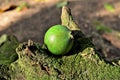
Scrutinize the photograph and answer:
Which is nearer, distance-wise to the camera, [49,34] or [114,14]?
[49,34]

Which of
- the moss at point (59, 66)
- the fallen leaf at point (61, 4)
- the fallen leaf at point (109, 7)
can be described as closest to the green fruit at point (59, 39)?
the moss at point (59, 66)

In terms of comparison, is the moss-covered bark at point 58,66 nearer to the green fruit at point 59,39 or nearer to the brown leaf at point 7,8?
the green fruit at point 59,39

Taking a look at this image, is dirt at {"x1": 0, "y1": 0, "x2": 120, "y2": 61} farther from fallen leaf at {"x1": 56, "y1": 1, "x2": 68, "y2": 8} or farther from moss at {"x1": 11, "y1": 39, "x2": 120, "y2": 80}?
moss at {"x1": 11, "y1": 39, "x2": 120, "y2": 80}

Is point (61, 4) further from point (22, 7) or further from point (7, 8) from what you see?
point (7, 8)

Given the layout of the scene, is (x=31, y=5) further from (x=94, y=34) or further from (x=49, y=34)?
(x=49, y=34)

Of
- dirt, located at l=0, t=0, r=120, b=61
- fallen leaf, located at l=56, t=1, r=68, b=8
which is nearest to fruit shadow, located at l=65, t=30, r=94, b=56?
dirt, located at l=0, t=0, r=120, b=61

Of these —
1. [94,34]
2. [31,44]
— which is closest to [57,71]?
[31,44]
